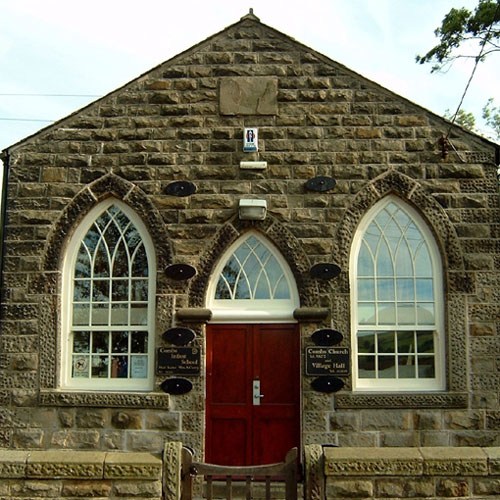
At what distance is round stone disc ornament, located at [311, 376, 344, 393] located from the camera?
8578 millimetres

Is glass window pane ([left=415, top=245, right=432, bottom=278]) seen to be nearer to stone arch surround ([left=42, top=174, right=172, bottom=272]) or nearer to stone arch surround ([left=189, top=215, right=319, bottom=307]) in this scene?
stone arch surround ([left=189, top=215, right=319, bottom=307])

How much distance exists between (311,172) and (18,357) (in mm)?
4389

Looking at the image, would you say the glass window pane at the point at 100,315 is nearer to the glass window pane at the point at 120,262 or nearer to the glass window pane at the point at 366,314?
the glass window pane at the point at 120,262

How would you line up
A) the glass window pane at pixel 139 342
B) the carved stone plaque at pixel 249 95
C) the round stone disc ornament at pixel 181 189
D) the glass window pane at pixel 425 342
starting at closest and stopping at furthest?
the glass window pane at pixel 425 342 < the glass window pane at pixel 139 342 < the round stone disc ornament at pixel 181 189 < the carved stone plaque at pixel 249 95

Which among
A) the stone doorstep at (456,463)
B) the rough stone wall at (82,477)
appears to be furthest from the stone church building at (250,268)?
the rough stone wall at (82,477)

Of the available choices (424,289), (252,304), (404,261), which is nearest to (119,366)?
(252,304)

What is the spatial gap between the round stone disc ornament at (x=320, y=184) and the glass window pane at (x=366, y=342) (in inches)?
74.6

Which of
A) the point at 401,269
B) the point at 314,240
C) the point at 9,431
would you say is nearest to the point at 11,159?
the point at 9,431

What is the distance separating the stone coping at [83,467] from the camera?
18.8 feet

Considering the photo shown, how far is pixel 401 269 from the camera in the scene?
8945mm

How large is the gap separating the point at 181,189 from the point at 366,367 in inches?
128

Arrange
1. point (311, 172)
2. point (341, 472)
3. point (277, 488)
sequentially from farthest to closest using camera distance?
point (311, 172) < point (277, 488) < point (341, 472)

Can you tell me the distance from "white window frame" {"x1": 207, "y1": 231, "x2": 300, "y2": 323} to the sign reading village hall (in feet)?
1.67

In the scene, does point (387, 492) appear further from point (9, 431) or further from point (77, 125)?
point (77, 125)
